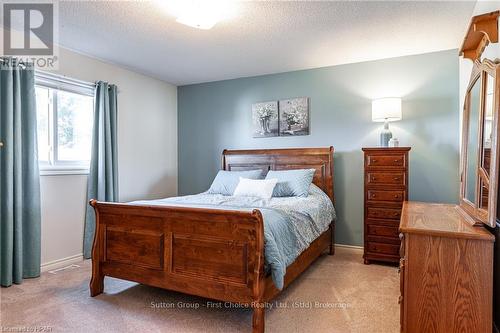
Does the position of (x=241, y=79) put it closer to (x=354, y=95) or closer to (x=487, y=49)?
(x=354, y=95)

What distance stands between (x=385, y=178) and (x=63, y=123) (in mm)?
3594

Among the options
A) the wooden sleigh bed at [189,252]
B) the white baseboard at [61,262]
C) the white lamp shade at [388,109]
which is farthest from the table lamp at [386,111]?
the white baseboard at [61,262]

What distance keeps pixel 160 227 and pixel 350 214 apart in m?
2.48

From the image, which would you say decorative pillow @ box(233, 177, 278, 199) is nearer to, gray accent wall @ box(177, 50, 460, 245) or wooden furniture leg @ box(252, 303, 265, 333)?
gray accent wall @ box(177, 50, 460, 245)

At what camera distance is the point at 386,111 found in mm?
3295

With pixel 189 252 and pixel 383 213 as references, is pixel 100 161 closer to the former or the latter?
pixel 189 252

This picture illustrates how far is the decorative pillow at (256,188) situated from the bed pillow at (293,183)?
103 mm

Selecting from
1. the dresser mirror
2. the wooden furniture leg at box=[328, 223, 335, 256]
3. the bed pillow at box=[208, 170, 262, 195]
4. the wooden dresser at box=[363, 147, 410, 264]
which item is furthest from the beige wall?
the dresser mirror

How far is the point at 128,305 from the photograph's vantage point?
2.33m

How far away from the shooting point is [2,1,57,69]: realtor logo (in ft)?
8.16

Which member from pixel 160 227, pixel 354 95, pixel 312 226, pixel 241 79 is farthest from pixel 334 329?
pixel 241 79

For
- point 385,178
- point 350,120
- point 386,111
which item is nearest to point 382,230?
point 385,178

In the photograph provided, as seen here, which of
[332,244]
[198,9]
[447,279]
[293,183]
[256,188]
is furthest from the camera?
[332,244]

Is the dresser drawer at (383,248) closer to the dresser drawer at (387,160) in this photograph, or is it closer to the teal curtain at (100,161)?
the dresser drawer at (387,160)
